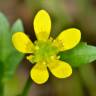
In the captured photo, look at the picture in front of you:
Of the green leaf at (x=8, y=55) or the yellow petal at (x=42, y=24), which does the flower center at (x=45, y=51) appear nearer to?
the yellow petal at (x=42, y=24)

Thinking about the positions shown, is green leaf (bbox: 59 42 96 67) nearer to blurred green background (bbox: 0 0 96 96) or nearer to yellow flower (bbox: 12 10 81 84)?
yellow flower (bbox: 12 10 81 84)

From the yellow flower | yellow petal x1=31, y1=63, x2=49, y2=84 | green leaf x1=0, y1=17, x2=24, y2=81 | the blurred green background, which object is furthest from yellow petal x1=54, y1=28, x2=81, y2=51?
the blurred green background

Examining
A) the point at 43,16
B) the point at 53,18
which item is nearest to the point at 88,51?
the point at 43,16

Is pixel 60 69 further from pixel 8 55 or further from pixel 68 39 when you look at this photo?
pixel 8 55

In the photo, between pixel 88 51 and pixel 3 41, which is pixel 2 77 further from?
pixel 88 51

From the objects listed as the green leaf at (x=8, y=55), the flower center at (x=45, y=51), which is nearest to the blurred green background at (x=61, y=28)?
the green leaf at (x=8, y=55)

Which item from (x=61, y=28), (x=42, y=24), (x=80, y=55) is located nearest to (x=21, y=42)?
(x=42, y=24)
